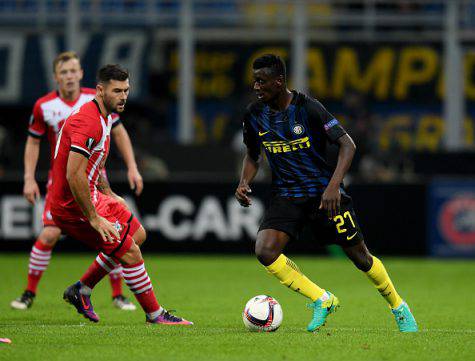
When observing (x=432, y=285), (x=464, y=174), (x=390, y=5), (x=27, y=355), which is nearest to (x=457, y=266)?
(x=432, y=285)

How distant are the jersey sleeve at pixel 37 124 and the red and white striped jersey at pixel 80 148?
1968mm

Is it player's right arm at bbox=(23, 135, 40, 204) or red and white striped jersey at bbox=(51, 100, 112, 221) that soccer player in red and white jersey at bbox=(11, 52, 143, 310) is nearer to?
player's right arm at bbox=(23, 135, 40, 204)

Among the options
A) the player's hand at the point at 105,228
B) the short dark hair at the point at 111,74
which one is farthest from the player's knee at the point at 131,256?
the short dark hair at the point at 111,74

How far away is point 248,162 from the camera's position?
27.8 ft

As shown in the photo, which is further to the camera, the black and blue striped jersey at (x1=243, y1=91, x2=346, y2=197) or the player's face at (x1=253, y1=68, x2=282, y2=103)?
the black and blue striped jersey at (x1=243, y1=91, x2=346, y2=197)

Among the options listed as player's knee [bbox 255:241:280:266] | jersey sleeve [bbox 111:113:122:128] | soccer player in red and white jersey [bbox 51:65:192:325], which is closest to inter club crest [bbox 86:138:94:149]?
soccer player in red and white jersey [bbox 51:65:192:325]

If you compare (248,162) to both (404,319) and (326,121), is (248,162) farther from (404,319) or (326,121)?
(404,319)

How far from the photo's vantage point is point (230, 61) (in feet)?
75.9

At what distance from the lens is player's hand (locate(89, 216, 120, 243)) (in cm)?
793

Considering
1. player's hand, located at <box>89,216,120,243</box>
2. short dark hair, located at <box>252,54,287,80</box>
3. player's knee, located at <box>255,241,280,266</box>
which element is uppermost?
short dark hair, located at <box>252,54,287,80</box>

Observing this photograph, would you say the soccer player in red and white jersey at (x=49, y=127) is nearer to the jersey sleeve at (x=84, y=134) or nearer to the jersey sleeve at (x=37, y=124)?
the jersey sleeve at (x=37, y=124)

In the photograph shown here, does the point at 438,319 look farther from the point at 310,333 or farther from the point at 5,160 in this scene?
the point at 5,160

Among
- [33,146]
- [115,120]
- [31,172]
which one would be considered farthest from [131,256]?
[33,146]

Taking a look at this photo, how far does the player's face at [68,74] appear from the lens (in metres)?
10.1
